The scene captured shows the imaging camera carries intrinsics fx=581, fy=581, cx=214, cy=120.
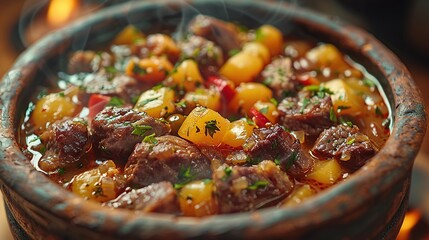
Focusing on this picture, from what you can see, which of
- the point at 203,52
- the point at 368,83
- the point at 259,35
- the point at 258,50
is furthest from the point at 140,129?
the point at 368,83

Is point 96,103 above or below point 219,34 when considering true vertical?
below

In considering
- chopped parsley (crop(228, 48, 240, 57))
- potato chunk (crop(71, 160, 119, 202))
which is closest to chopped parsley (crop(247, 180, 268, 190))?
potato chunk (crop(71, 160, 119, 202))

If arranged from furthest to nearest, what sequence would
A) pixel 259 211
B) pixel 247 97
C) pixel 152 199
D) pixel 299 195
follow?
pixel 247 97 < pixel 299 195 < pixel 152 199 < pixel 259 211

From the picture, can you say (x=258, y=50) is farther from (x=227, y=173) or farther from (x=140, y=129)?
(x=227, y=173)

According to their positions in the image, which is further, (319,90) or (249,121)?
(319,90)

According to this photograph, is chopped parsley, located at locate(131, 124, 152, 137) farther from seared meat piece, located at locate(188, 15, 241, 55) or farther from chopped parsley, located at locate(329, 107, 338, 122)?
seared meat piece, located at locate(188, 15, 241, 55)

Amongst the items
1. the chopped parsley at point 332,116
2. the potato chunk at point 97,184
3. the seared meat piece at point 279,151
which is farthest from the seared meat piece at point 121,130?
the chopped parsley at point 332,116

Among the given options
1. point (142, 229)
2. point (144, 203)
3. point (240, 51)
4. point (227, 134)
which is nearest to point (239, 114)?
point (227, 134)
